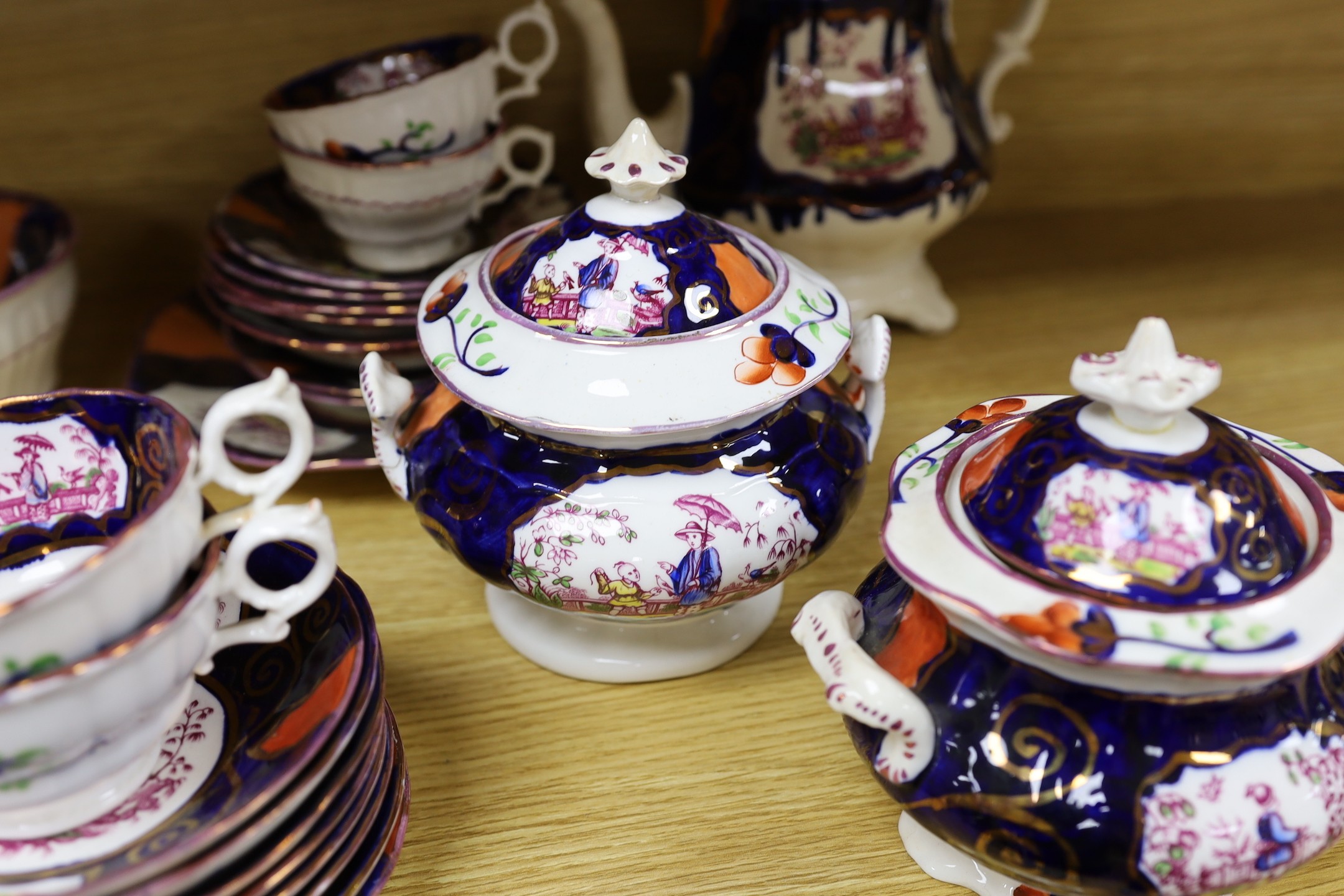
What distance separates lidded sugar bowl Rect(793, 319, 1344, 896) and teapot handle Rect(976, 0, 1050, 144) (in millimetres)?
633

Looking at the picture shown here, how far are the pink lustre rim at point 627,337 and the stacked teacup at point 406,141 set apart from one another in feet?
0.67

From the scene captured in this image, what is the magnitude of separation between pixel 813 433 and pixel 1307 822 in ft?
1.06

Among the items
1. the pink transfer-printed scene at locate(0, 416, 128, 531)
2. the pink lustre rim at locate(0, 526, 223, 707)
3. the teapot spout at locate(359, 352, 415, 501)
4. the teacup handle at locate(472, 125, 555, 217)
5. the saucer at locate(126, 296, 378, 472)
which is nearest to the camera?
the pink lustre rim at locate(0, 526, 223, 707)

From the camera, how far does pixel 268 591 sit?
527mm

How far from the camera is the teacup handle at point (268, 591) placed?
506mm

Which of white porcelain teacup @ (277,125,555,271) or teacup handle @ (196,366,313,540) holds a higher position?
teacup handle @ (196,366,313,540)

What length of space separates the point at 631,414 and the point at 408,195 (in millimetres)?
405

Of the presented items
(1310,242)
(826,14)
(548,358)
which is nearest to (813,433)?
(548,358)

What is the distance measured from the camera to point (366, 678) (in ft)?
1.81

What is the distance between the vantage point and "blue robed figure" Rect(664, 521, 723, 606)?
0.65 meters

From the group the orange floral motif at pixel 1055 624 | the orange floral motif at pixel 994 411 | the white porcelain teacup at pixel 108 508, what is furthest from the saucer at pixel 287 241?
the orange floral motif at pixel 1055 624

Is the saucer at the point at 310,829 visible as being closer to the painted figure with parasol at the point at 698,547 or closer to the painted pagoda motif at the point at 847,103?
the painted figure with parasol at the point at 698,547

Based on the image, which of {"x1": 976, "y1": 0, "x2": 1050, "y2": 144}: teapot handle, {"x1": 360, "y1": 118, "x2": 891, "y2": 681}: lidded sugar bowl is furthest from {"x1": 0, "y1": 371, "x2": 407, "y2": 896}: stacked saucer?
{"x1": 976, "y1": 0, "x2": 1050, "y2": 144}: teapot handle

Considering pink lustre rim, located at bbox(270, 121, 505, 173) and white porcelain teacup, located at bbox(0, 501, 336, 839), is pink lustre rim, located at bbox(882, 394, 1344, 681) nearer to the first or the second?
white porcelain teacup, located at bbox(0, 501, 336, 839)
